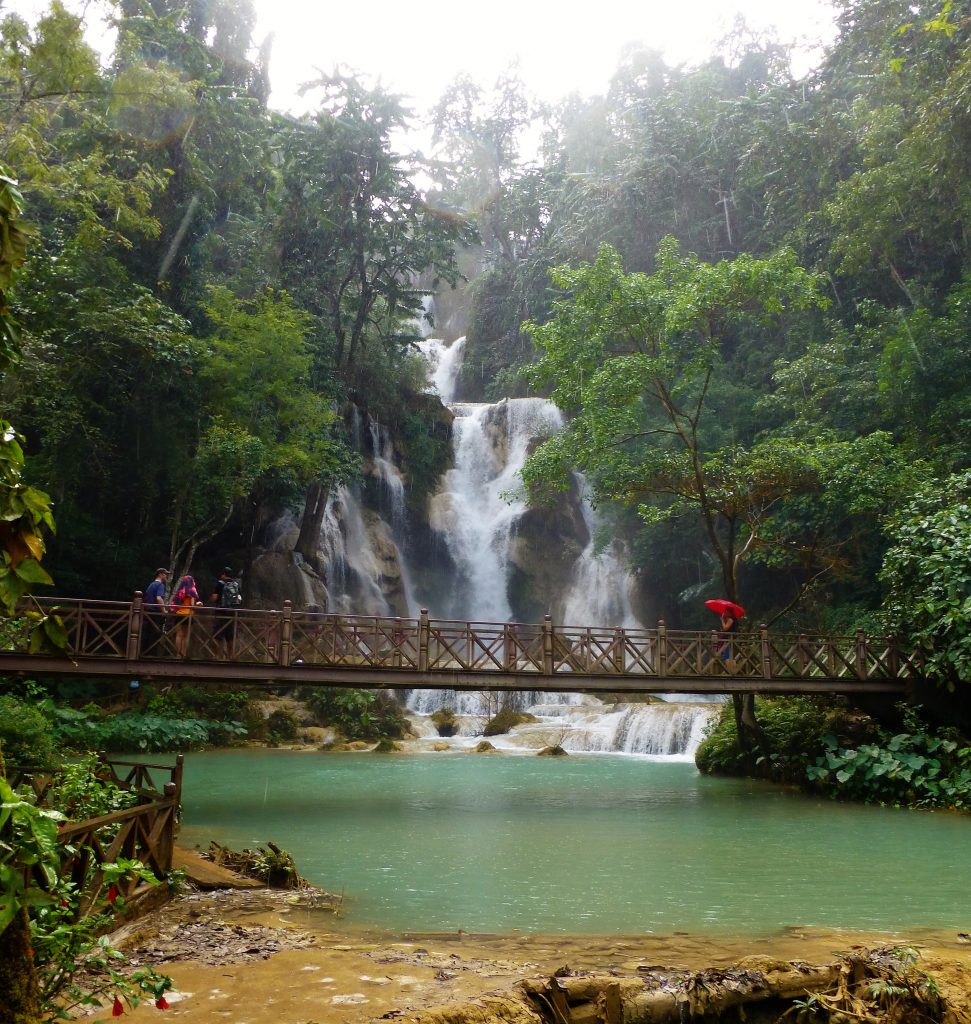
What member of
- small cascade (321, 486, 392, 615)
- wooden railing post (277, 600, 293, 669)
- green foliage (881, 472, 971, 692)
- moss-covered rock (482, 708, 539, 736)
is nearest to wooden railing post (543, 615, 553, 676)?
wooden railing post (277, 600, 293, 669)

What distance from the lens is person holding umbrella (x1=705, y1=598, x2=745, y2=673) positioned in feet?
50.2

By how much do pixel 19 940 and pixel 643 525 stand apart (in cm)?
2867

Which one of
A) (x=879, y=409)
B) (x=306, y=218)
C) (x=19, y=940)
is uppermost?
(x=306, y=218)

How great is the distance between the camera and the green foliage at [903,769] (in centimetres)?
1311

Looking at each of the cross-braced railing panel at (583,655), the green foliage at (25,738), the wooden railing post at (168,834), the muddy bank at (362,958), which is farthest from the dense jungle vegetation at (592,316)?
the muddy bank at (362,958)

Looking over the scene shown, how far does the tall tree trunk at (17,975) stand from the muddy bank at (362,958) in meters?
1.44

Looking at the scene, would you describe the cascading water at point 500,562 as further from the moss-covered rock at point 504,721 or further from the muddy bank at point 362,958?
the muddy bank at point 362,958

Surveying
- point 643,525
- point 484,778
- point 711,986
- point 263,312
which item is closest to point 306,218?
point 263,312

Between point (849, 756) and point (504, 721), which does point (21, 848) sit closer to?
point (849, 756)

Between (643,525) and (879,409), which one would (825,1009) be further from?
(643,525)

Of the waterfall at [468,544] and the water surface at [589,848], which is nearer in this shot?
the water surface at [589,848]

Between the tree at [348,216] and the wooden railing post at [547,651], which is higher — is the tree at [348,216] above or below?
above

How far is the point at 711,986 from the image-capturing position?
176 inches

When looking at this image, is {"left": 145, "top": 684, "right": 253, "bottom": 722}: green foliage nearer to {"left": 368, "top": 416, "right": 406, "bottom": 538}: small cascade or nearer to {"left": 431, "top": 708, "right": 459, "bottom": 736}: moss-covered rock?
{"left": 431, "top": 708, "right": 459, "bottom": 736}: moss-covered rock
